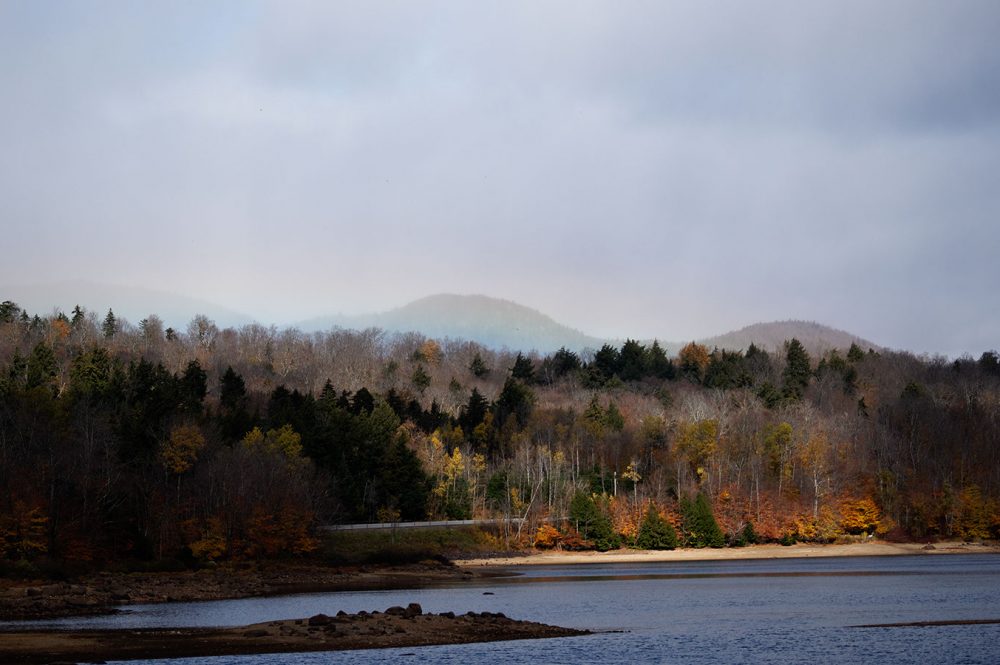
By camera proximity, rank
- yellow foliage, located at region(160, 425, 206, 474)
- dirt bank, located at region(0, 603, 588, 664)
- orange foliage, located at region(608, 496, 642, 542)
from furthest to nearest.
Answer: orange foliage, located at region(608, 496, 642, 542) → yellow foliage, located at region(160, 425, 206, 474) → dirt bank, located at region(0, 603, 588, 664)

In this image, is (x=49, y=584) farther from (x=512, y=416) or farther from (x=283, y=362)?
(x=283, y=362)

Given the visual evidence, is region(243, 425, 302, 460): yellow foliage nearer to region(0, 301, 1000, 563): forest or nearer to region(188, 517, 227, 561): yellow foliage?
region(0, 301, 1000, 563): forest

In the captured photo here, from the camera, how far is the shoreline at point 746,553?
111 meters

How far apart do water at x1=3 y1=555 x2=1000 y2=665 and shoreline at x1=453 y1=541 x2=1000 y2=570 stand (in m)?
17.9

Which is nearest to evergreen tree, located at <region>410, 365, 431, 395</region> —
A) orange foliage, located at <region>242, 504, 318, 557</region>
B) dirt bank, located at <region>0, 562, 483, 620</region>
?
dirt bank, located at <region>0, 562, 483, 620</region>

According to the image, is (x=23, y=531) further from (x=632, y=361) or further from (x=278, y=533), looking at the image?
(x=632, y=361)

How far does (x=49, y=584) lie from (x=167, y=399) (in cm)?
3677

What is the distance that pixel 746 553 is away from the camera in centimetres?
11569

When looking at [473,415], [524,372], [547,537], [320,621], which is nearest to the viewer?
[320,621]

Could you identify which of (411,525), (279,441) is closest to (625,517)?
(411,525)

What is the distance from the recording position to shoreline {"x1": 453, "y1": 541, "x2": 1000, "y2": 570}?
365 feet

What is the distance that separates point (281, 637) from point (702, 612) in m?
22.5

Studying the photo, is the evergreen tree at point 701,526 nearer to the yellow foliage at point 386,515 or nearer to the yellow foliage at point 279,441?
the yellow foliage at point 386,515

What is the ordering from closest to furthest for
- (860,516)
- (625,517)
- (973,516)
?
1. (973,516)
2. (860,516)
3. (625,517)
